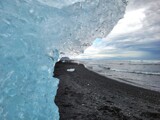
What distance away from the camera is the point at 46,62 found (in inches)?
197

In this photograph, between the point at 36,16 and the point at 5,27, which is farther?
the point at 36,16

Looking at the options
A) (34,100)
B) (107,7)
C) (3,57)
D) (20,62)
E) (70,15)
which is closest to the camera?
(3,57)

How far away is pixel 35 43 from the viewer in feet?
15.8

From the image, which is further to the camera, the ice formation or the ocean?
the ocean

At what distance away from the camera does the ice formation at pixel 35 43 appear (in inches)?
168

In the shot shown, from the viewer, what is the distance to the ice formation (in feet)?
14.0

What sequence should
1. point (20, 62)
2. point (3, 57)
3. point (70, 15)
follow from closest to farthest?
point (3, 57) < point (20, 62) < point (70, 15)

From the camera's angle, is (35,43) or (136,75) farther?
(136,75)

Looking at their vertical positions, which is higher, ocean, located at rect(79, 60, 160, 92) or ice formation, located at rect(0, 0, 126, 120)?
ice formation, located at rect(0, 0, 126, 120)

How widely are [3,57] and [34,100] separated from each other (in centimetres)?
145

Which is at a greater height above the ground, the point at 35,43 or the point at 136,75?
the point at 35,43

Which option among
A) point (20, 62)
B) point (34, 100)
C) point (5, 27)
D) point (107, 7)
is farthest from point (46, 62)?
point (107, 7)

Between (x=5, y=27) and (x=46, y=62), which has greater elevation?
(x=5, y=27)

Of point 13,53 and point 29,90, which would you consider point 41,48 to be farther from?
point 29,90
